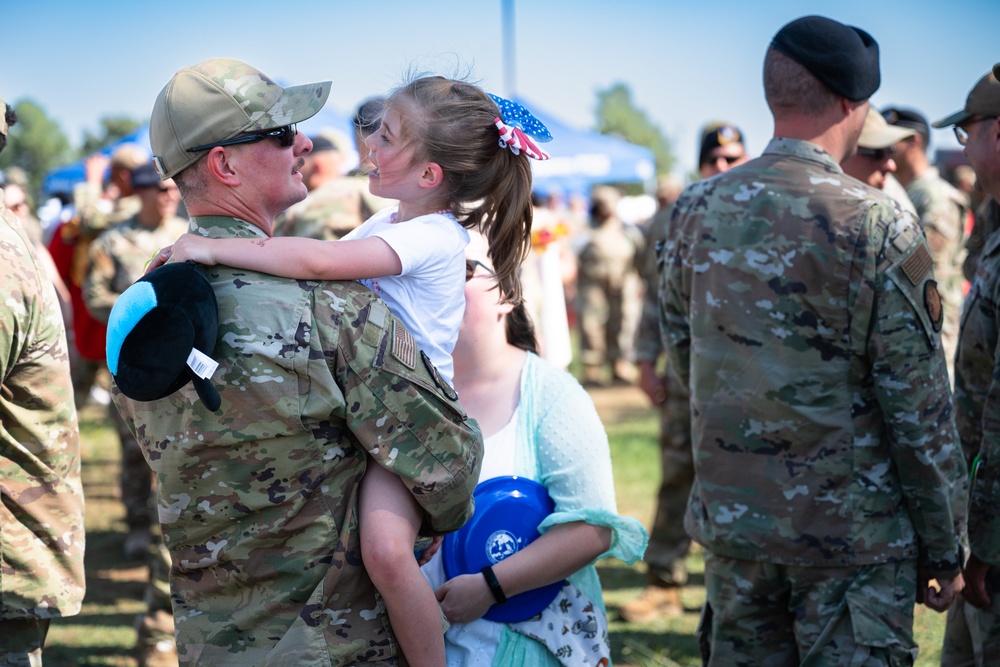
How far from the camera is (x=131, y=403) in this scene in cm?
192

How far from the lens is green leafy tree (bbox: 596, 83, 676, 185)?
306 ft

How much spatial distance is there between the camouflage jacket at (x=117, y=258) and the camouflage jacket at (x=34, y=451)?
352 centimetres

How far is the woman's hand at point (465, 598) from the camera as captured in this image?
2.32 m

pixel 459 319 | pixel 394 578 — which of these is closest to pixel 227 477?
pixel 394 578

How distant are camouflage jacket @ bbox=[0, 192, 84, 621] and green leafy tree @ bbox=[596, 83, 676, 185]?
9128cm

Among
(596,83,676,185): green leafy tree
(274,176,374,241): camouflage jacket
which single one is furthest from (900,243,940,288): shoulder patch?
(596,83,676,185): green leafy tree

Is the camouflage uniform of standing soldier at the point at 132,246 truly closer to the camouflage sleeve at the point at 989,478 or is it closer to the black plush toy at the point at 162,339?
the black plush toy at the point at 162,339

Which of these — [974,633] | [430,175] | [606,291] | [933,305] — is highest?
[430,175]

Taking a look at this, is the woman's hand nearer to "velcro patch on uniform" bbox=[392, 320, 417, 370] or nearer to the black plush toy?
"velcro patch on uniform" bbox=[392, 320, 417, 370]

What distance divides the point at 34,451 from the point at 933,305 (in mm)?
2553

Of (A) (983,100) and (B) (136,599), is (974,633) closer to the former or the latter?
(A) (983,100)

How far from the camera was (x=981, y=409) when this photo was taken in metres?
3.15

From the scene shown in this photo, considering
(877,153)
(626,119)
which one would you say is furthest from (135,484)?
(626,119)

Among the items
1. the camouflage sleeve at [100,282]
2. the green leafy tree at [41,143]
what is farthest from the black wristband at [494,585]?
the green leafy tree at [41,143]
